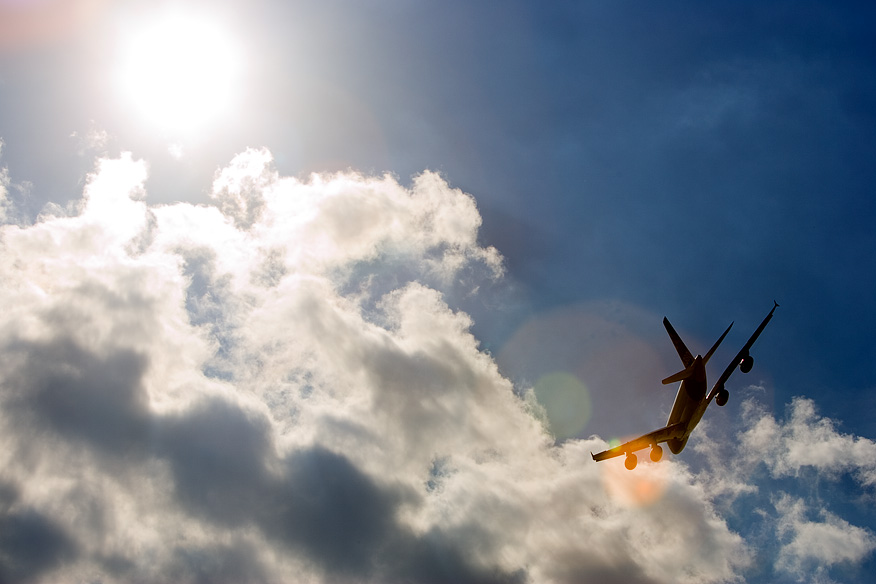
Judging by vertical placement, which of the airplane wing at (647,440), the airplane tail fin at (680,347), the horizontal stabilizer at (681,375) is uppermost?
the airplane tail fin at (680,347)

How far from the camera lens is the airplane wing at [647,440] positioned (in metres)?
95.2

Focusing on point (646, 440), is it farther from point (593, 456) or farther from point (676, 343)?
point (676, 343)

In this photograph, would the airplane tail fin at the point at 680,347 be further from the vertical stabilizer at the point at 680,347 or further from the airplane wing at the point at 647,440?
the airplane wing at the point at 647,440

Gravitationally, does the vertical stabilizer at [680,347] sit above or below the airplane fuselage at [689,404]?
above

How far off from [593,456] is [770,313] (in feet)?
117

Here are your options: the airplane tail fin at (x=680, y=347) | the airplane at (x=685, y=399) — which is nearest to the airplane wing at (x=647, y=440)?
the airplane at (x=685, y=399)

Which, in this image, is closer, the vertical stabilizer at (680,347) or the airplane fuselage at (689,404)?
the airplane fuselage at (689,404)

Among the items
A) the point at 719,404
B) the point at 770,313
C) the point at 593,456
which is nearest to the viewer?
the point at 770,313

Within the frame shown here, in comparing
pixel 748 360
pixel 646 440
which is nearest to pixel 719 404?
pixel 748 360

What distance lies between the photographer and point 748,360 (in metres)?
82.3

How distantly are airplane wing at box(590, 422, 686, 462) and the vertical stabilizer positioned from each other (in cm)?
1013

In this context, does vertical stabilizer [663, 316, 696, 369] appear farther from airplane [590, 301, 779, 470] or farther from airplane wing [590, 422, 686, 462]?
airplane wing [590, 422, 686, 462]

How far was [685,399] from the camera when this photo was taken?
92.3 meters

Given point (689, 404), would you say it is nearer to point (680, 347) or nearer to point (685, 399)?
point (685, 399)
